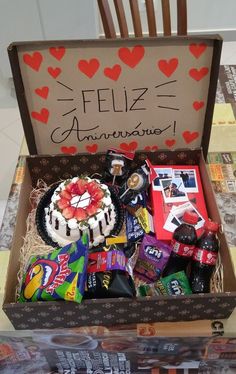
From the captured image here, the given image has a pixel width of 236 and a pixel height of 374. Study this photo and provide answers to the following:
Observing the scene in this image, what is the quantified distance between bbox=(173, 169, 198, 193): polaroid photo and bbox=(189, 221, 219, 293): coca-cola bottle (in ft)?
0.62

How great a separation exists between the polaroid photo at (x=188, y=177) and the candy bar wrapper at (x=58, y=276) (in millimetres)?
375

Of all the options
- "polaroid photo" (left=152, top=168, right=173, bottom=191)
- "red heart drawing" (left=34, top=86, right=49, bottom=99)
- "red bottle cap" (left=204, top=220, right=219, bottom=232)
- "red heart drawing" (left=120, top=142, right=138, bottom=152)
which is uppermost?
"red heart drawing" (left=34, top=86, right=49, bottom=99)

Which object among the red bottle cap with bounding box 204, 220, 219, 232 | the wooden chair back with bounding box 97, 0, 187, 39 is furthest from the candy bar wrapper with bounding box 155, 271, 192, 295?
the wooden chair back with bounding box 97, 0, 187, 39

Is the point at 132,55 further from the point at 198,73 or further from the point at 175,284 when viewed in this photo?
the point at 175,284

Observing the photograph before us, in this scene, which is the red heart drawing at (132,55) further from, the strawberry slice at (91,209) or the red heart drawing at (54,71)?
the strawberry slice at (91,209)

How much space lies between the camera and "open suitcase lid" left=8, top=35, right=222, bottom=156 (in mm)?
908

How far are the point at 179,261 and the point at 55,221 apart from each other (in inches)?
13.1

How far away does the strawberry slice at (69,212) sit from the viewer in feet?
3.09

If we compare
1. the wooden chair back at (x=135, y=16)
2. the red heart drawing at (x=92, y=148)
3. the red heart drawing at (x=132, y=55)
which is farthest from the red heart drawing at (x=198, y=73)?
the wooden chair back at (x=135, y=16)

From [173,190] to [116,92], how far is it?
0.31 meters

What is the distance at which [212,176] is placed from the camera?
3.68ft

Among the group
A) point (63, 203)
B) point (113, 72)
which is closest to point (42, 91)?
point (113, 72)

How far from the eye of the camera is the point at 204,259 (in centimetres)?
84

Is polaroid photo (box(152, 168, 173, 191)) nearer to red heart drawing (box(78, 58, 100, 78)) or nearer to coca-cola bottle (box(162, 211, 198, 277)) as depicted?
coca-cola bottle (box(162, 211, 198, 277))
